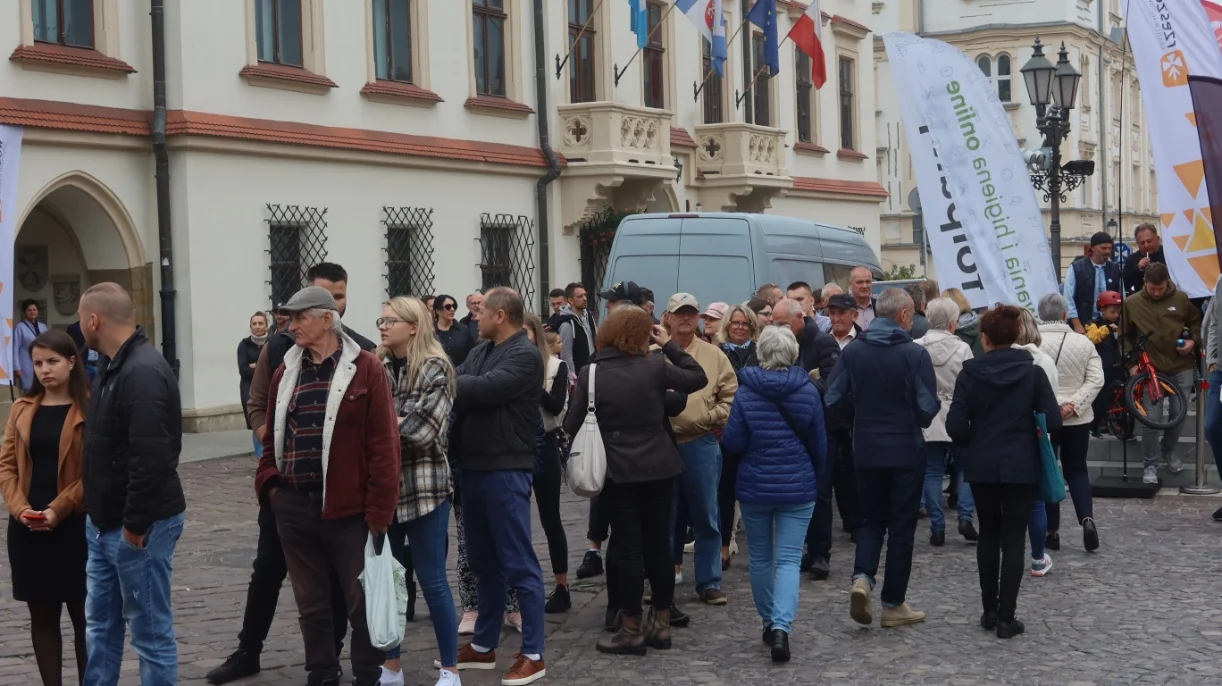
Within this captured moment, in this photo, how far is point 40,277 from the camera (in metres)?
21.0

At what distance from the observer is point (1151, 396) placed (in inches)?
559

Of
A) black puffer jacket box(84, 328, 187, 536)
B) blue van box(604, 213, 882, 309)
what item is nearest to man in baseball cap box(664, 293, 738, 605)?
black puffer jacket box(84, 328, 187, 536)

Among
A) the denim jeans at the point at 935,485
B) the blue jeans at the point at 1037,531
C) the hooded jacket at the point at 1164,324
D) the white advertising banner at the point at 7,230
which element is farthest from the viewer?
the hooded jacket at the point at 1164,324

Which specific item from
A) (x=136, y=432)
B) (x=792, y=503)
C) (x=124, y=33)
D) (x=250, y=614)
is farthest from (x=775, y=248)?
(x=136, y=432)

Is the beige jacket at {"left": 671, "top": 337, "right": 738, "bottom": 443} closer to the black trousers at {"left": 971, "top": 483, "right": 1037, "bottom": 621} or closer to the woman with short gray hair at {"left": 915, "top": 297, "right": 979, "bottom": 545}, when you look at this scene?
the black trousers at {"left": 971, "top": 483, "right": 1037, "bottom": 621}

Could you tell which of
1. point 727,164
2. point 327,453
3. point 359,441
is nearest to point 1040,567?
point 359,441

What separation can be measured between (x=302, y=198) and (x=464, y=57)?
13.8 feet

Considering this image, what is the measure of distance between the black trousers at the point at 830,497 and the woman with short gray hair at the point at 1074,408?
1386 millimetres

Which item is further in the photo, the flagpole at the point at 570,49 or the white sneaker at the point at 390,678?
the flagpole at the point at 570,49

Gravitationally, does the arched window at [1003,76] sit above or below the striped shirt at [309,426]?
above

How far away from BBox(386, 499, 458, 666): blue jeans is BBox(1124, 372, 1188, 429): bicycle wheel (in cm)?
831

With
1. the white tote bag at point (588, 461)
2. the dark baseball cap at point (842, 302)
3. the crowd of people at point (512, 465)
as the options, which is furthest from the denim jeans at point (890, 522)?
the dark baseball cap at point (842, 302)

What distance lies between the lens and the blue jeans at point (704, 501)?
959 centimetres

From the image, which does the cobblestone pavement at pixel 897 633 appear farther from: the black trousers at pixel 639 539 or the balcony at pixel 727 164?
the balcony at pixel 727 164
